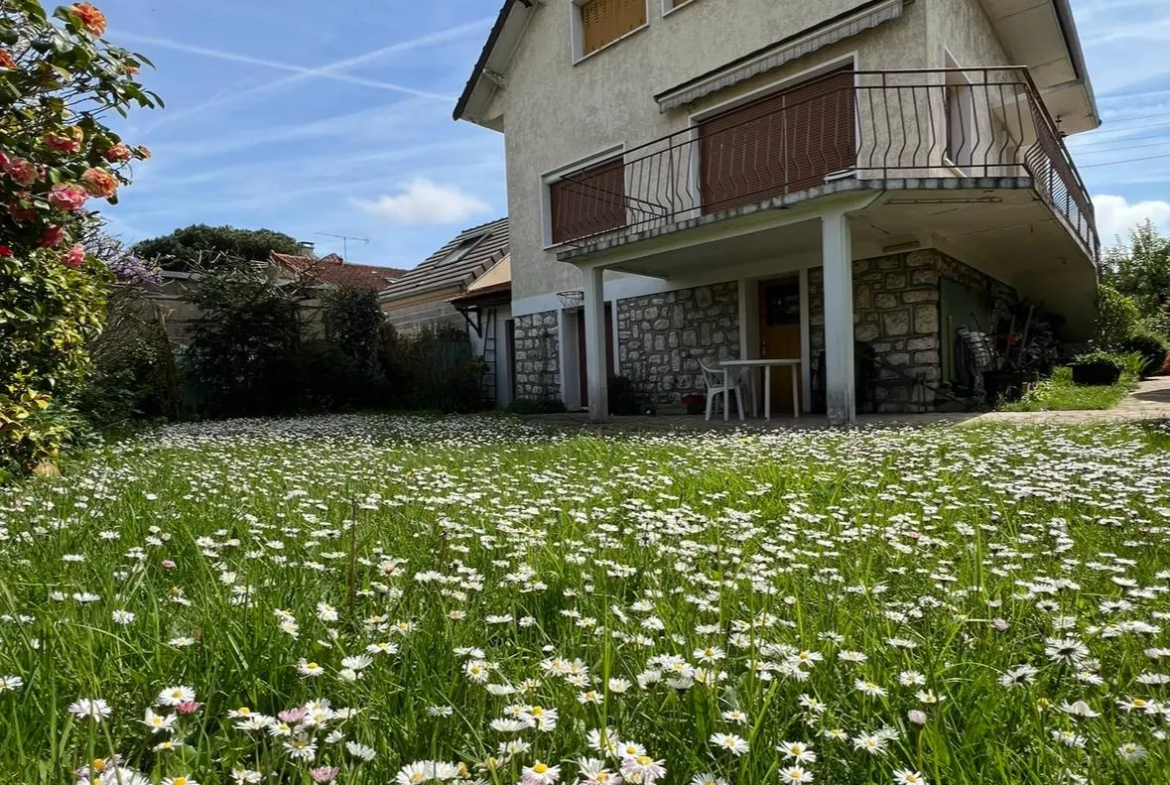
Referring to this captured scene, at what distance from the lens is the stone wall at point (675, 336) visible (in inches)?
434

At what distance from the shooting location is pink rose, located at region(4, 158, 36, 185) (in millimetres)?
2830

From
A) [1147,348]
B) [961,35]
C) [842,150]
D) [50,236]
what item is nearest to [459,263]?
[842,150]

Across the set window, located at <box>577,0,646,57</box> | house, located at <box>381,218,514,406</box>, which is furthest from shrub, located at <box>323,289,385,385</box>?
window, located at <box>577,0,646,57</box>

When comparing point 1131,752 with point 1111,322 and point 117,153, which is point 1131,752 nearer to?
point 117,153

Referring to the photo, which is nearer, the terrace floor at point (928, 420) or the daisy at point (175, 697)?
the daisy at point (175, 697)

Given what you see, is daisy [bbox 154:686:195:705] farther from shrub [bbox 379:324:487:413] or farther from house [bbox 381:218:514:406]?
house [bbox 381:218:514:406]

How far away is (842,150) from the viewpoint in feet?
29.0

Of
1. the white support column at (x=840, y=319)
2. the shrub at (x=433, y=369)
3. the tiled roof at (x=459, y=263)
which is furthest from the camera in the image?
the tiled roof at (x=459, y=263)

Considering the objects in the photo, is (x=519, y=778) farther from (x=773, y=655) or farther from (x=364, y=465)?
(x=364, y=465)

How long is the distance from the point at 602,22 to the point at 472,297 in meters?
5.95

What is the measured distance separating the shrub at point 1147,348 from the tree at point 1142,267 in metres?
9.18

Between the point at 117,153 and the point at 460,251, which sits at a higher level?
the point at 460,251

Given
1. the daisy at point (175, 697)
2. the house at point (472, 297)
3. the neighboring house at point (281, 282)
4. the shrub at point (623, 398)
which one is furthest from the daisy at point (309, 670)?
the neighboring house at point (281, 282)

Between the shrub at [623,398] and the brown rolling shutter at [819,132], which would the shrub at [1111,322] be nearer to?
the brown rolling shutter at [819,132]
